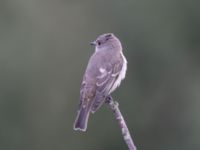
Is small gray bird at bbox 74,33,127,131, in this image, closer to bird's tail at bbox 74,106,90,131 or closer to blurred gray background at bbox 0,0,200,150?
bird's tail at bbox 74,106,90,131

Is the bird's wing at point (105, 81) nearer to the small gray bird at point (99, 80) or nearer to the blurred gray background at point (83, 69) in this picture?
the small gray bird at point (99, 80)

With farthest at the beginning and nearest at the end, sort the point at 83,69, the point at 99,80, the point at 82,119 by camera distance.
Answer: the point at 83,69
the point at 99,80
the point at 82,119

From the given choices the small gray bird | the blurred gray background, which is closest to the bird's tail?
the small gray bird

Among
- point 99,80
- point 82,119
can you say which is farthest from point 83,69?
point 82,119

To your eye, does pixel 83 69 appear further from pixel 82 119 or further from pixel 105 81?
pixel 82 119

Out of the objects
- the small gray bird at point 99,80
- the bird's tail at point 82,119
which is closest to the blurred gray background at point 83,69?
the small gray bird at point 99,80
